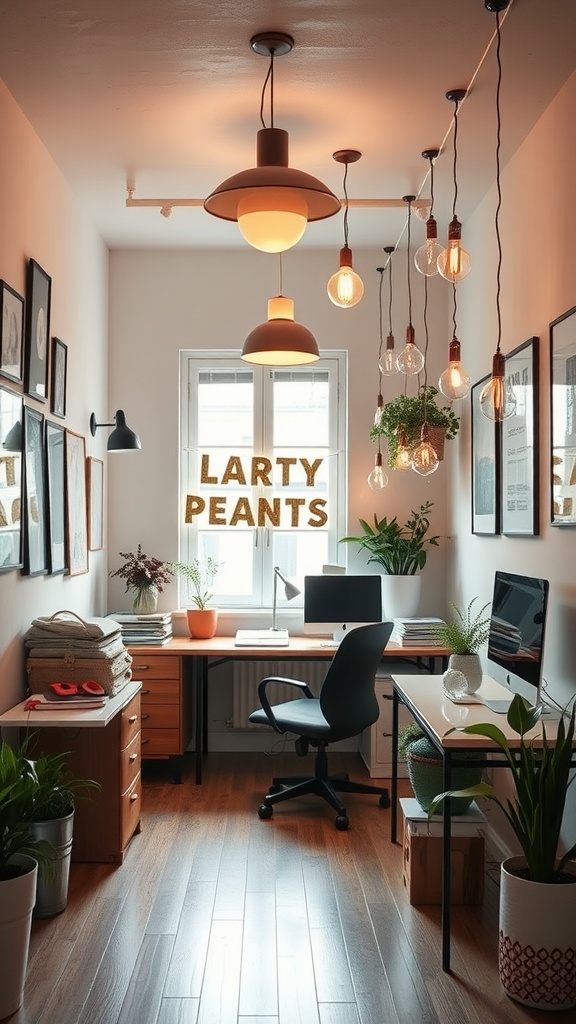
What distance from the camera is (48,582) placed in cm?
434

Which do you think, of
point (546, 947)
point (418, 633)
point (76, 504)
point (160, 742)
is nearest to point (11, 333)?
point (76, 504)

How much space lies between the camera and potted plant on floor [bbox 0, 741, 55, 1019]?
272 centimetres

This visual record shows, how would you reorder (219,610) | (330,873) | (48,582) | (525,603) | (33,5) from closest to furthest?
(33,5) → (525,603) → (330,873) → (48,582) → (219,610)

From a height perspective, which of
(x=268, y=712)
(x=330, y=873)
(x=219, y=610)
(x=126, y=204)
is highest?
(x=126, y=204)

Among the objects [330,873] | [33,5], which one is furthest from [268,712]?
[33,5]

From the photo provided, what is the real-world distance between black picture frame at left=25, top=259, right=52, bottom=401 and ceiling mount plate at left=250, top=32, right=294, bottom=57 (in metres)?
1.33

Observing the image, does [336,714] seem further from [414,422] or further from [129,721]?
[414,422]

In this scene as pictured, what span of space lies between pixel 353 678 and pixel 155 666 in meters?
1.18

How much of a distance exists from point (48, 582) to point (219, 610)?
1.63 metres

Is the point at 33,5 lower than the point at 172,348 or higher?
higher

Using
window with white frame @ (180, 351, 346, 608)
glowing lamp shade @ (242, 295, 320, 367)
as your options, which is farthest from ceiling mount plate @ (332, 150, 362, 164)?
window with white frame @ (180, 351, 346, 608)

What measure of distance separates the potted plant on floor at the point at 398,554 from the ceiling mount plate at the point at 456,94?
252 centimetres

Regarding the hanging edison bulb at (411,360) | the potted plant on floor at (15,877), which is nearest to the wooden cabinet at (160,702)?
the potted plant on floor at (15,877)

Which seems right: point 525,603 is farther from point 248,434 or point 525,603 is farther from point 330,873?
point 248,434
